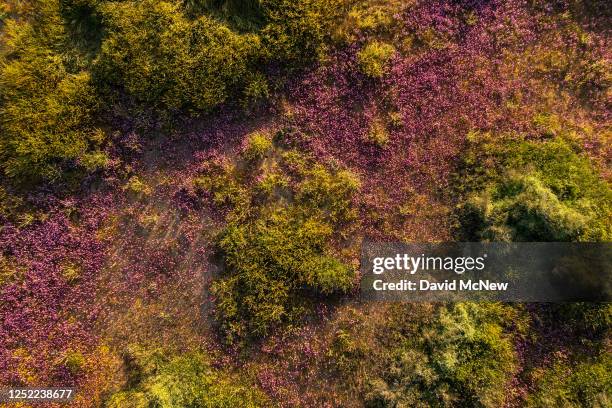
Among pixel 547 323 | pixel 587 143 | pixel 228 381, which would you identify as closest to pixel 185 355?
pixel 228 381

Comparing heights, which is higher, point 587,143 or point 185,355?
point 587,143

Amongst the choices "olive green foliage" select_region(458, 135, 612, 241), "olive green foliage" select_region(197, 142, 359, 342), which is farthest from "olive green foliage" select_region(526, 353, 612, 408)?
"olive green foliage" select_region(197, 142, 359, 342)

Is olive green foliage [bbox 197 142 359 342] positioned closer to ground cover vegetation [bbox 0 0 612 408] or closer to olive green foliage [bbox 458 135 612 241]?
ground cover vegetation [bbox 0 0 612 408]

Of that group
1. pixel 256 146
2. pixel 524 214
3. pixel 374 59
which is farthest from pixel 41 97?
pixel 524 214

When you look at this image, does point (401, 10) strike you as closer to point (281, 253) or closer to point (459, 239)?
point (459, 239)

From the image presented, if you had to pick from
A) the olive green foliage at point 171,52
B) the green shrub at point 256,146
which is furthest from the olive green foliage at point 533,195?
the olive green foliage at point 171,52

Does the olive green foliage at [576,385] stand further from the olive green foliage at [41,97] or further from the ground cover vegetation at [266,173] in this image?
the olive green foliage at [41,97]
